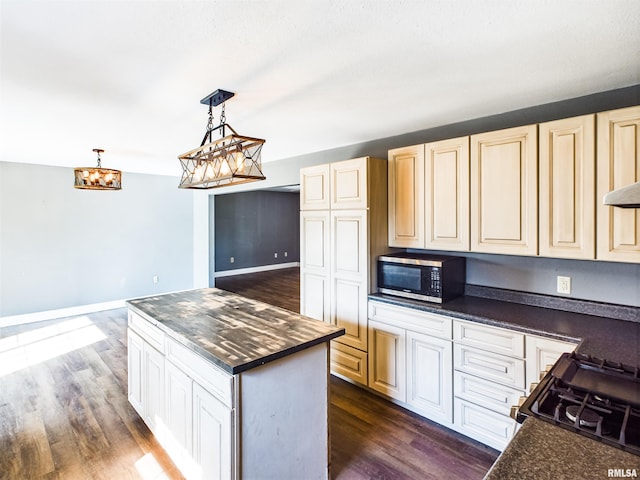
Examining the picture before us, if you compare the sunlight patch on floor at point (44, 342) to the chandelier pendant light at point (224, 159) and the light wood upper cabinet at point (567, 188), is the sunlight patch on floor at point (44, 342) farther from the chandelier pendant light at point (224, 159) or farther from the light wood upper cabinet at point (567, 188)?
the light wood upper cabinet at point (567, 188)

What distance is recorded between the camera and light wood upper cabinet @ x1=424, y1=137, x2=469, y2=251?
8.35 feet

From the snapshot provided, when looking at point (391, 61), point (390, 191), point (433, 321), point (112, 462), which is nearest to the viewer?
point (391, 61)

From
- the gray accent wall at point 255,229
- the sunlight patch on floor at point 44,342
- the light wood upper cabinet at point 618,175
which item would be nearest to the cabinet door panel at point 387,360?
the light wood upper cabinet at point 618,175

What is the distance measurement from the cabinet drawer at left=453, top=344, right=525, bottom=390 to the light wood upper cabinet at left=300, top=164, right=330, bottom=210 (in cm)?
168

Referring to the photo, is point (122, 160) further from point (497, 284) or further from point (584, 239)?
point (584, 239)

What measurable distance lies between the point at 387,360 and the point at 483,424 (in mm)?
795

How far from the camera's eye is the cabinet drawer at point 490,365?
2109 millimetres

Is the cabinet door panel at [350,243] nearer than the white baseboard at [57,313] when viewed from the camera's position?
Yes

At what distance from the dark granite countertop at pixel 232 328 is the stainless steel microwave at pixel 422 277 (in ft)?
3.09

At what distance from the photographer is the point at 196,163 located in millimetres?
2229

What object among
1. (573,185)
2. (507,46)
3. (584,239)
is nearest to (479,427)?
(584,239)

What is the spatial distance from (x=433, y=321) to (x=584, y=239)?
107 cm

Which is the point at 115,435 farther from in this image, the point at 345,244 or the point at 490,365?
the point at 490,365

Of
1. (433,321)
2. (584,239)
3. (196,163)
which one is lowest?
(433,321)
